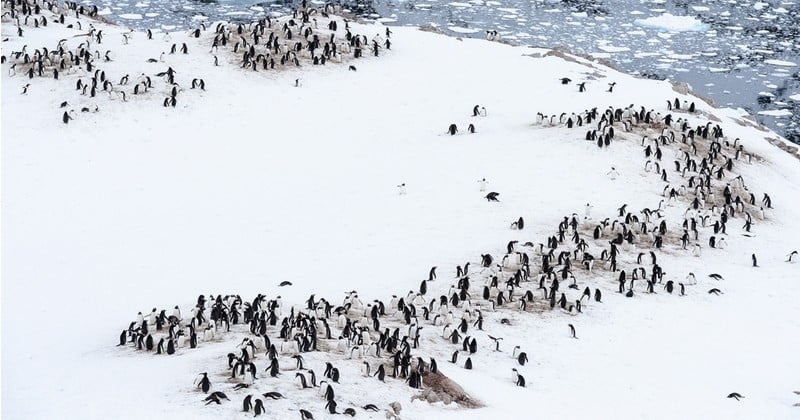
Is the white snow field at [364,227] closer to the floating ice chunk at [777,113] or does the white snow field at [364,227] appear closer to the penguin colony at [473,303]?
the penguin colony at [473,303]

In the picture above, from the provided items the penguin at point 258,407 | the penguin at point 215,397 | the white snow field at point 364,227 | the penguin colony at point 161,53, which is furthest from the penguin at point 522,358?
the penguin colony at point 161,53

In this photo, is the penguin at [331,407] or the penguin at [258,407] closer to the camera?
the penguin at [258,407]

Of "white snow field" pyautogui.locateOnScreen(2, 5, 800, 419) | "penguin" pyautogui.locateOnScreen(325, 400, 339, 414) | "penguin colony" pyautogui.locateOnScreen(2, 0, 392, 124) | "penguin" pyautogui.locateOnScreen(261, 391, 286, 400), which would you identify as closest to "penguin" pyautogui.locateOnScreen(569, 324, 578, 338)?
"white snow field" pyautogui.locateOnScreen(2, 5, 800, 419)

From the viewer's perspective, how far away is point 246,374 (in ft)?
53.6

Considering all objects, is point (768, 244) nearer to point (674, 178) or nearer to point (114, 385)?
point (674, 178)

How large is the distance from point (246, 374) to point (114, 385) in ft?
8.95

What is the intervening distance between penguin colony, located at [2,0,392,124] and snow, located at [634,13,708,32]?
28.8 m

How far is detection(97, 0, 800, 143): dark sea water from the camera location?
56906 millimetres

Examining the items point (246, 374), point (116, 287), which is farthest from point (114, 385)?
point (116, 287)

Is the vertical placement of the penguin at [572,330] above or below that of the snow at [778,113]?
above

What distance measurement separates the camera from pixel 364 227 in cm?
2917

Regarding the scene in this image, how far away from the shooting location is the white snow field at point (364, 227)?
18891mm

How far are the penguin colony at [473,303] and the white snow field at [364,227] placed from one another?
6.4 inches

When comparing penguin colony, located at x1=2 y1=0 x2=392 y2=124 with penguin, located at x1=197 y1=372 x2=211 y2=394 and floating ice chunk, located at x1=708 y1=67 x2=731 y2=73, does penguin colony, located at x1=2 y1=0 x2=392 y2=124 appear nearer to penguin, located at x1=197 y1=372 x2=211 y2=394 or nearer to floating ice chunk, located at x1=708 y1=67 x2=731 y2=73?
penguin, located at x1=197 y1=372 x2=211 y2=394
